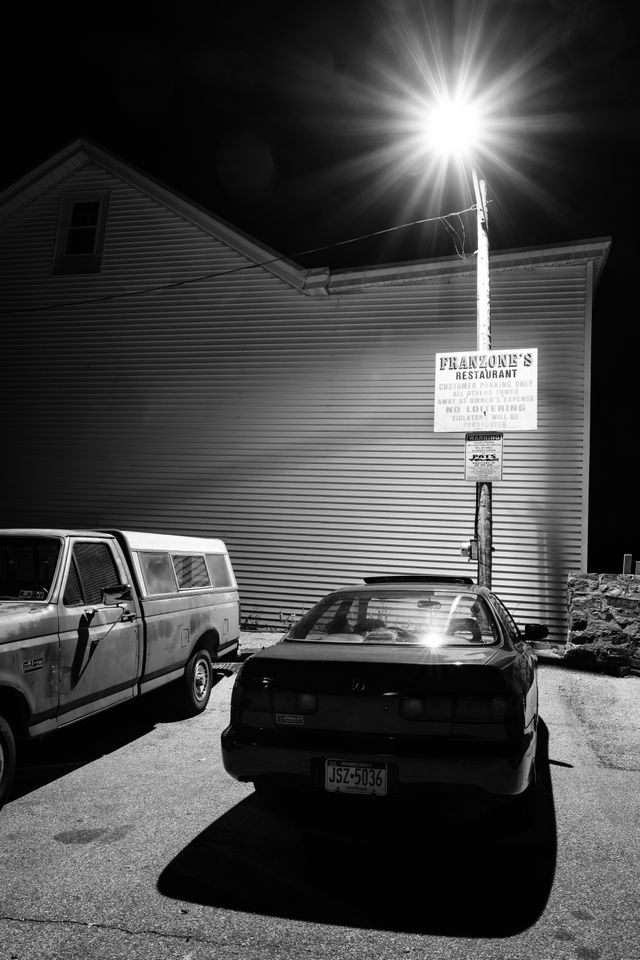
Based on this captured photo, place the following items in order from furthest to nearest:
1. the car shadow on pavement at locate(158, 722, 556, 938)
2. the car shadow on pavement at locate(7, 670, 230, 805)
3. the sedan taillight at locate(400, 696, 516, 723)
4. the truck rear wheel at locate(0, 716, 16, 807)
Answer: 1. the car shadow on pavement at locate(7, 670, 230, 805)
2. the truck rear wheel at locate(0, 716, 16, 807)
3. the sedan taillight at locate(400, 696, 516, 723)
4. the car shadow on pavement at locate(158, 722, 556, 938)

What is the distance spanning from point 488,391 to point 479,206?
2992 millimetres

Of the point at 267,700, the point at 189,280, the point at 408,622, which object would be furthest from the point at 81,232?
the point at 267,700

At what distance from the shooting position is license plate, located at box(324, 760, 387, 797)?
11.7 feet

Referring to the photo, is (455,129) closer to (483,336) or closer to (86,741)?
(483,336)

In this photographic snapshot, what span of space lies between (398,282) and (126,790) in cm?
1070

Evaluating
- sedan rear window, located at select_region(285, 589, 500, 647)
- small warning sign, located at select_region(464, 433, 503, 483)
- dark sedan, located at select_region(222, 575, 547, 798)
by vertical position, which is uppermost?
small warning sign, located at select_region(464, 433, 503, 483)

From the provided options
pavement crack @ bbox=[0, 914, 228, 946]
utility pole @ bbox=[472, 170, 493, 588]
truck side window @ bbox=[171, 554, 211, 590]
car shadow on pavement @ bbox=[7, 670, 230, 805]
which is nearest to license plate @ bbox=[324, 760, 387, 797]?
pavement crack @ bbox=[0, 914, 228, 946]

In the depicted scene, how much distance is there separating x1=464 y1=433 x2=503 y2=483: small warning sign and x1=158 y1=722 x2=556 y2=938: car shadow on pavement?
5.91m

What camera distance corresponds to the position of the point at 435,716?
3.62 m

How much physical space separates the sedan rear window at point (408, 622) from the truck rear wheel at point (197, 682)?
2696mm

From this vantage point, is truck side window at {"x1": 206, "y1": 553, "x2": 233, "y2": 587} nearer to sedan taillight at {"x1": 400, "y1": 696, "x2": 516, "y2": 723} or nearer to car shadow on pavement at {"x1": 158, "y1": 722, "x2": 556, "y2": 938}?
car shadow on pavement at {"x1": 158, "y1": 722, "x2": 556, "y2": 938}

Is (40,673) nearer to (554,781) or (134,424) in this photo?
(554,781)

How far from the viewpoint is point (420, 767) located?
11.5 feet

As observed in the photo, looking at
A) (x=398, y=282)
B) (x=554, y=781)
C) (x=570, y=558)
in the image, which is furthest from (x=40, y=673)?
(x=398, y=282)
